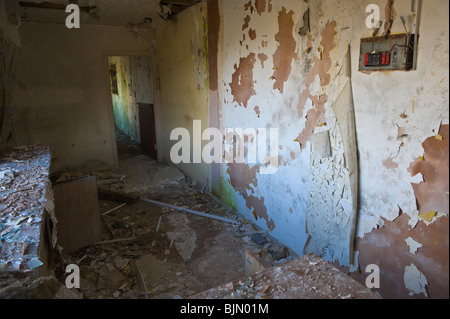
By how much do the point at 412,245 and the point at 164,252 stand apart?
7.18ft

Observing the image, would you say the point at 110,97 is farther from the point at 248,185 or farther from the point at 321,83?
the point at 321,83

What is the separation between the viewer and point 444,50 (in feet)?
5.00

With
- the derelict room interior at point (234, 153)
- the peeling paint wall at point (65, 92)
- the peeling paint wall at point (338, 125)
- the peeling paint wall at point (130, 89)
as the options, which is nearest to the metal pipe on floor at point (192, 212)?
the derelict room interior at point (234, 153)

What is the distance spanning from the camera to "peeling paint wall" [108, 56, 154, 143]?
6324 millimetres

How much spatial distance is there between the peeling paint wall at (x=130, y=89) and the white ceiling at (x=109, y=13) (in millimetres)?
1044

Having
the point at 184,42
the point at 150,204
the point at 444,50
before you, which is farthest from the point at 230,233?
the point at 184,42

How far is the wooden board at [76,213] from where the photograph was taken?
113 inches

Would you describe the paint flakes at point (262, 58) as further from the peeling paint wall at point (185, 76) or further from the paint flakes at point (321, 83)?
the peeling paint wall at point (185, 76)

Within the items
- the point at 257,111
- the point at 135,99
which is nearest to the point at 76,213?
the point at 257,111

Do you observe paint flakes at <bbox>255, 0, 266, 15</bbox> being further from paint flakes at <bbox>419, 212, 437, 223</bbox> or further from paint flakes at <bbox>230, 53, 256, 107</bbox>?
paint flakes at <bbox>419, 212, 437, 223</bbox>

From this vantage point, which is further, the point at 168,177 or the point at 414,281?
the point at 168,177

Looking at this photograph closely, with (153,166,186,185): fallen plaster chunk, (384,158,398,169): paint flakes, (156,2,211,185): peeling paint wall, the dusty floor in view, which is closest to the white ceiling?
(156,2,211,185): peeling paint wall

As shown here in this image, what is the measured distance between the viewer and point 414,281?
1800 mm

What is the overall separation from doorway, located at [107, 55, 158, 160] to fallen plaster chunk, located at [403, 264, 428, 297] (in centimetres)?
514
